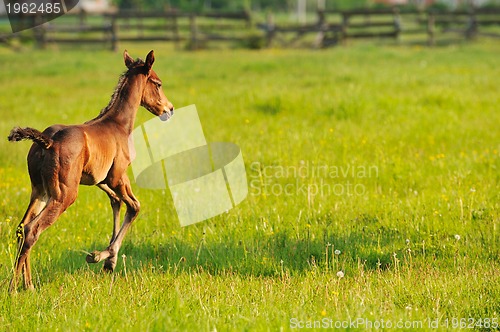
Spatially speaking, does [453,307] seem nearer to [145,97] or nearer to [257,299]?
[257,299]

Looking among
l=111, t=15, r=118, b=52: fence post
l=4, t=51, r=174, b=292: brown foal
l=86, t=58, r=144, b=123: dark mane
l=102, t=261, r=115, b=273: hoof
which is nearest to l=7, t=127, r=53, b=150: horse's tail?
l=4, t=51, r=174, b=292: brown foal

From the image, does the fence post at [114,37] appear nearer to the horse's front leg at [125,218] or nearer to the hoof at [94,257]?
the horse's front leg at [125,218]

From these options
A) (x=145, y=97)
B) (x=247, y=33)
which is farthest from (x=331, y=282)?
(x=247, y=33)

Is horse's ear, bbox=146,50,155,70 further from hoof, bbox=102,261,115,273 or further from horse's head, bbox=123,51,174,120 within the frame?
hoof, bbox=102,261,115,273

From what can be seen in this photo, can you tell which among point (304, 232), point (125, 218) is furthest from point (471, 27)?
point (125, 218)

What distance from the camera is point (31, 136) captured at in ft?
14.7

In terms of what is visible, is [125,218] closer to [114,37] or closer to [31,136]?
[31,136]

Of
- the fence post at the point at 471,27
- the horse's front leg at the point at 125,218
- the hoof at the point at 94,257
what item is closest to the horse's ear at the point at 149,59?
the horse's front leg at the point at 125,218

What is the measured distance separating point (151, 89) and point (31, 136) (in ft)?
3.80

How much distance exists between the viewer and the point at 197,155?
10.0 m

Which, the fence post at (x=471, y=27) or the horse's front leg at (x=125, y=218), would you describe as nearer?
the horse's front leg at (x=125, y=218)

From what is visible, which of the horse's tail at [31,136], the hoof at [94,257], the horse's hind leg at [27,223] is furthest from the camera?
the hoof at [94,257]

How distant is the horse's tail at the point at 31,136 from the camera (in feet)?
14.6

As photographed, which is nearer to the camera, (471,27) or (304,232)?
(304,232)
